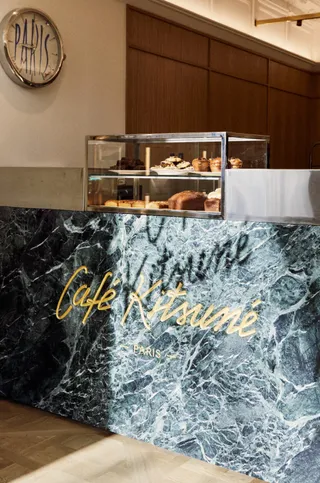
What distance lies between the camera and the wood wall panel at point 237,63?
7.70 m

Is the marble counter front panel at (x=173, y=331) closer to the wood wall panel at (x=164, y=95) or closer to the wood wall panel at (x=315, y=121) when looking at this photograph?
the wood wall panel at (x=164, y=95)

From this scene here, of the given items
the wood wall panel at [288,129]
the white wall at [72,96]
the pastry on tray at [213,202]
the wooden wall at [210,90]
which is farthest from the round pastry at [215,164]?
the wood wall panel at [288,129]

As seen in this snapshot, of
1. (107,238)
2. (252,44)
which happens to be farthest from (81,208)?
(252,44)

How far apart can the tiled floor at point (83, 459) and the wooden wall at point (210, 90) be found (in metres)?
3.40

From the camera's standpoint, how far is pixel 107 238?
3789mm

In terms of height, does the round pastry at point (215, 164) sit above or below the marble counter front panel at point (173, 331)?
above

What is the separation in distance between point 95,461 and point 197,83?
195 inches

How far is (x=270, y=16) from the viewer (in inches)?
328

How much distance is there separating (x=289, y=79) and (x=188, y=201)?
645cm

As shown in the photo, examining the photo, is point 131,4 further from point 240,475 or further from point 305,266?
point 240,475

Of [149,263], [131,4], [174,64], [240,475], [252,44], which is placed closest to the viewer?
[240,475]

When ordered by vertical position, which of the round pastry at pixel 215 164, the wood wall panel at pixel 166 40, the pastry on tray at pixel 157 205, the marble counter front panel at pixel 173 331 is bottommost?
the marble counter front panel at pixel 173 331

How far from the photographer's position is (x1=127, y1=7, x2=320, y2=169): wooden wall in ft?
21.6

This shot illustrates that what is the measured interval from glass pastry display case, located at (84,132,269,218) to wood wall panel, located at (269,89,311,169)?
527 cm
